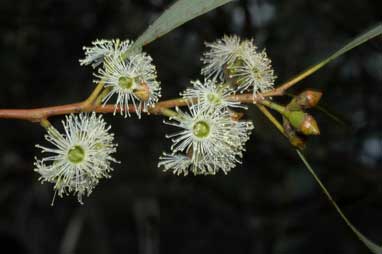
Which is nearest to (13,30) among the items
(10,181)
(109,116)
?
(109,116)

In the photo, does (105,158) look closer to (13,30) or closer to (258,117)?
(258,117)

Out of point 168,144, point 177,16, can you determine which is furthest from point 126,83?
point 168,144

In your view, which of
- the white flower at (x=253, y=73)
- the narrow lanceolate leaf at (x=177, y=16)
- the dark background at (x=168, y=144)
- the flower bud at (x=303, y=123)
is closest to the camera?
the narrow lanceolate leaf at (x=177, y=16)

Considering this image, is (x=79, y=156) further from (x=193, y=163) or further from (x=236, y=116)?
(x=236, y=116)

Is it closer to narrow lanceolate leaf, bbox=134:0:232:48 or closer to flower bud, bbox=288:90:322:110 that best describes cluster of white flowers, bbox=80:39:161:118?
narrow lanceolate leaf, bbox=134:0:232:48

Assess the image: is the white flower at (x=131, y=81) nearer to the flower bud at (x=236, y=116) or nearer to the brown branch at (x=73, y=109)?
the brown branch at (x=73, y=109)

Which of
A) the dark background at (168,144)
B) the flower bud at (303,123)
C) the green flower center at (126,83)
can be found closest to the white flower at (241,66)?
the flower bud at (303,123)
